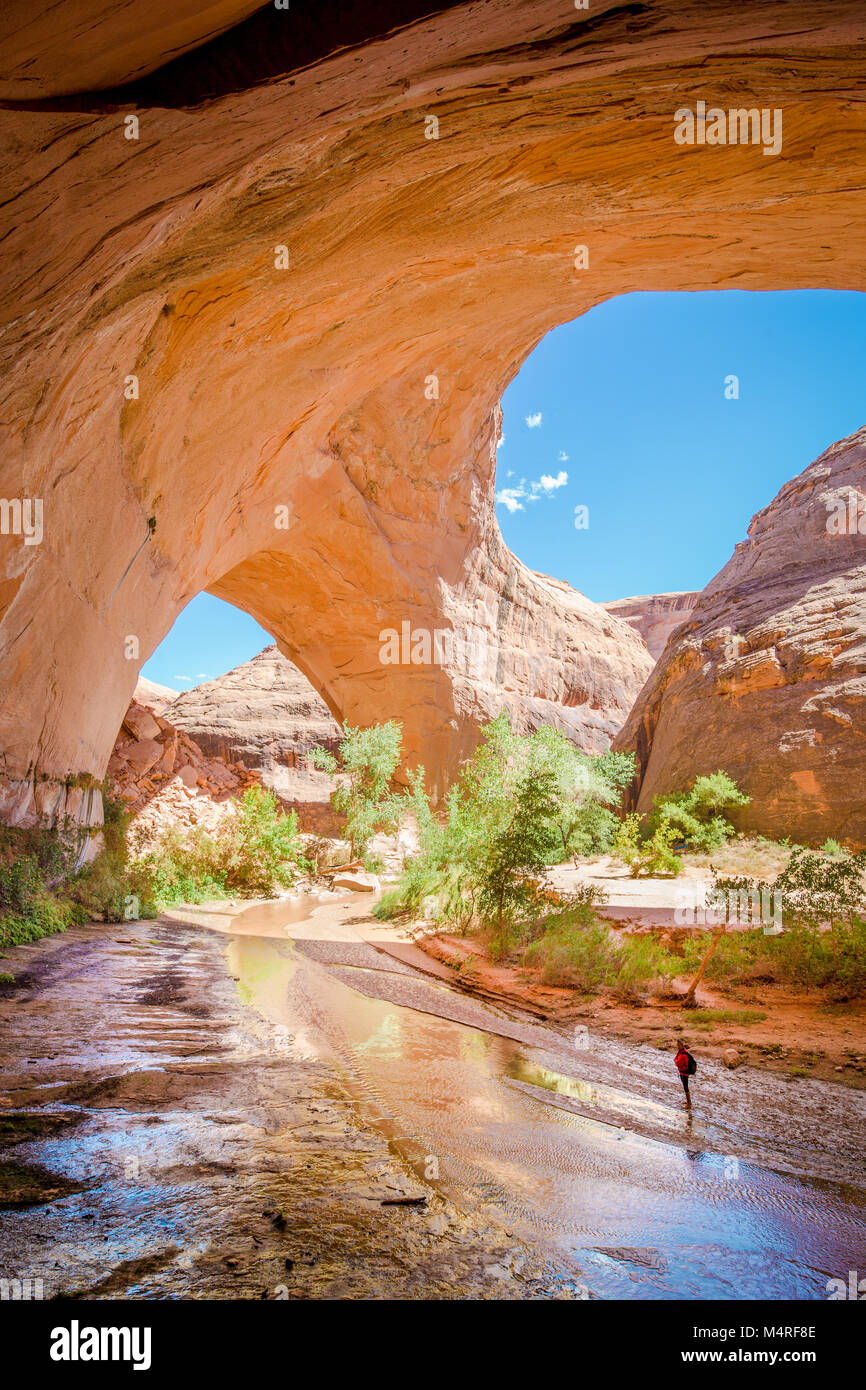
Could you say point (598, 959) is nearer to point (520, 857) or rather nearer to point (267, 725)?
point (520, 857)

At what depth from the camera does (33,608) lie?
8.72m

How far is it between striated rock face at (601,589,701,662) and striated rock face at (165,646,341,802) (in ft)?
119

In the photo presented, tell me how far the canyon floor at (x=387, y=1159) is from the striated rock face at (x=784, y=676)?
52.8 ft

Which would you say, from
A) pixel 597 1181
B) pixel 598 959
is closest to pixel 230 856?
pixel 598 959

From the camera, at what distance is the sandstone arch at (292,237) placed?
3.75 meters

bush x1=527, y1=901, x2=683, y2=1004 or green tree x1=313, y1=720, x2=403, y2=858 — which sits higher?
green tree x1=313, y1=720, x2=403, y2=858

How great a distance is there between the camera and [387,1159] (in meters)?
3.35

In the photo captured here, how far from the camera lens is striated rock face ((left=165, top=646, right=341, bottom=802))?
1346 inches

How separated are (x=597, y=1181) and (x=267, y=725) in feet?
112

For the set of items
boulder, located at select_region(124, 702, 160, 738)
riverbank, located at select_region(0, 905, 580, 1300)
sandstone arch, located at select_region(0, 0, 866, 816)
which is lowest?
riverbank, located at select_region(0, 905, 580, 1300)

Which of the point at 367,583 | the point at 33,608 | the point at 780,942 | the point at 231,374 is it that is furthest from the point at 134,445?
the point at 367,583

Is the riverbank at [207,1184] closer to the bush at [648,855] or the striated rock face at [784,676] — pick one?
the bush at [648,855]

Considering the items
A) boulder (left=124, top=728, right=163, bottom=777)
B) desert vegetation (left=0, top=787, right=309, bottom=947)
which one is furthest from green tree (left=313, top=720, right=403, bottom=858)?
boulder (left=124, top=728, right=163, bottom=777)

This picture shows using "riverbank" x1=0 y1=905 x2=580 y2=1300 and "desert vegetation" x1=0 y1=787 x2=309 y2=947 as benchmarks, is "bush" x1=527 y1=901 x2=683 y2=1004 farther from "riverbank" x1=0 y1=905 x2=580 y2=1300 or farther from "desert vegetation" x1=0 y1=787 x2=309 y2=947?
"desert vegetation" x1=0 y1=787 x2=309 y2=947
